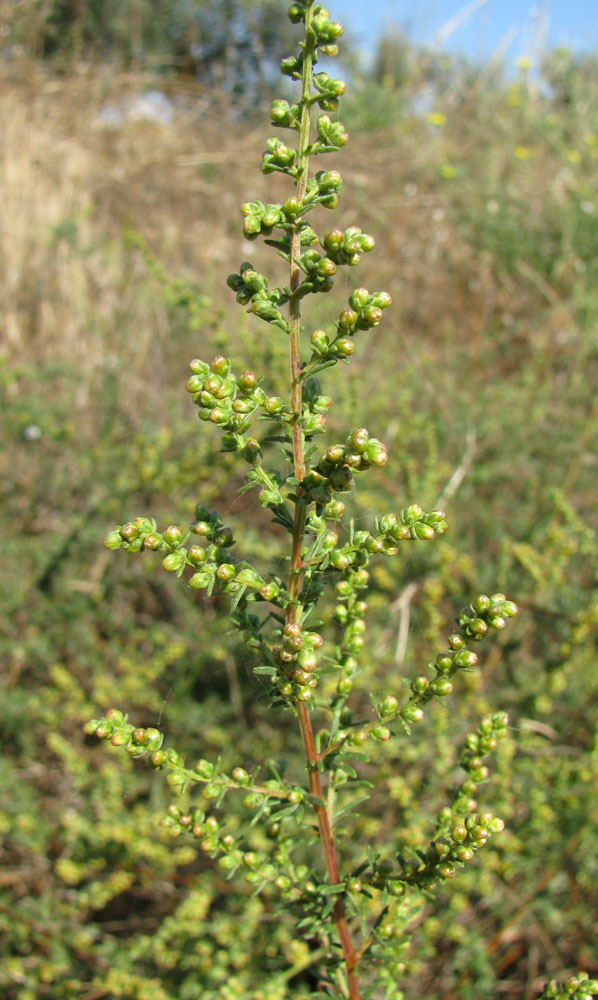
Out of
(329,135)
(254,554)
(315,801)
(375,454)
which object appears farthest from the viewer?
(254,554)

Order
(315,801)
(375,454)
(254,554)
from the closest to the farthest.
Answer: (375,454), (315,801), (254,554)

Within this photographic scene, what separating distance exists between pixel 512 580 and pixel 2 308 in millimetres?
3338

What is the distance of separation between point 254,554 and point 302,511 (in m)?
1.82

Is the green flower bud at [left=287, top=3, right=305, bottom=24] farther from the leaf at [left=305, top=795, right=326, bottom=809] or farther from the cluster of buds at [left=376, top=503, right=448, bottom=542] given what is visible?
the leaf at [left=305, top=795, right=326, bottom=809]

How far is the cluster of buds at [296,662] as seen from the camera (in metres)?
0.98

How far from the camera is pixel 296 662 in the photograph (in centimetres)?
100

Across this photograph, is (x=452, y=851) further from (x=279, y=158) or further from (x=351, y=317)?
(x=279, y=158)

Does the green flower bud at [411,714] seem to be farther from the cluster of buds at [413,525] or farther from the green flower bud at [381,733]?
the cluster of buds at [413,525]

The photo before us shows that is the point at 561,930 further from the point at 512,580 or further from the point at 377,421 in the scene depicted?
the point at 377,421

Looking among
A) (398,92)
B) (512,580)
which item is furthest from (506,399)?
(398,92)

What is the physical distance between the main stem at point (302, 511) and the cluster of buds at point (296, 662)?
65 millimetres

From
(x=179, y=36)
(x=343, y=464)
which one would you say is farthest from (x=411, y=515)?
A: (x=179, y=36)

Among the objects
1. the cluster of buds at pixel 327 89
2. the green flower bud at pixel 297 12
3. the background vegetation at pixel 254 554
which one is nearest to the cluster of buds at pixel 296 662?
the background vegetation at pixel 254 554

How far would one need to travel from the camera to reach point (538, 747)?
2.43 metres
